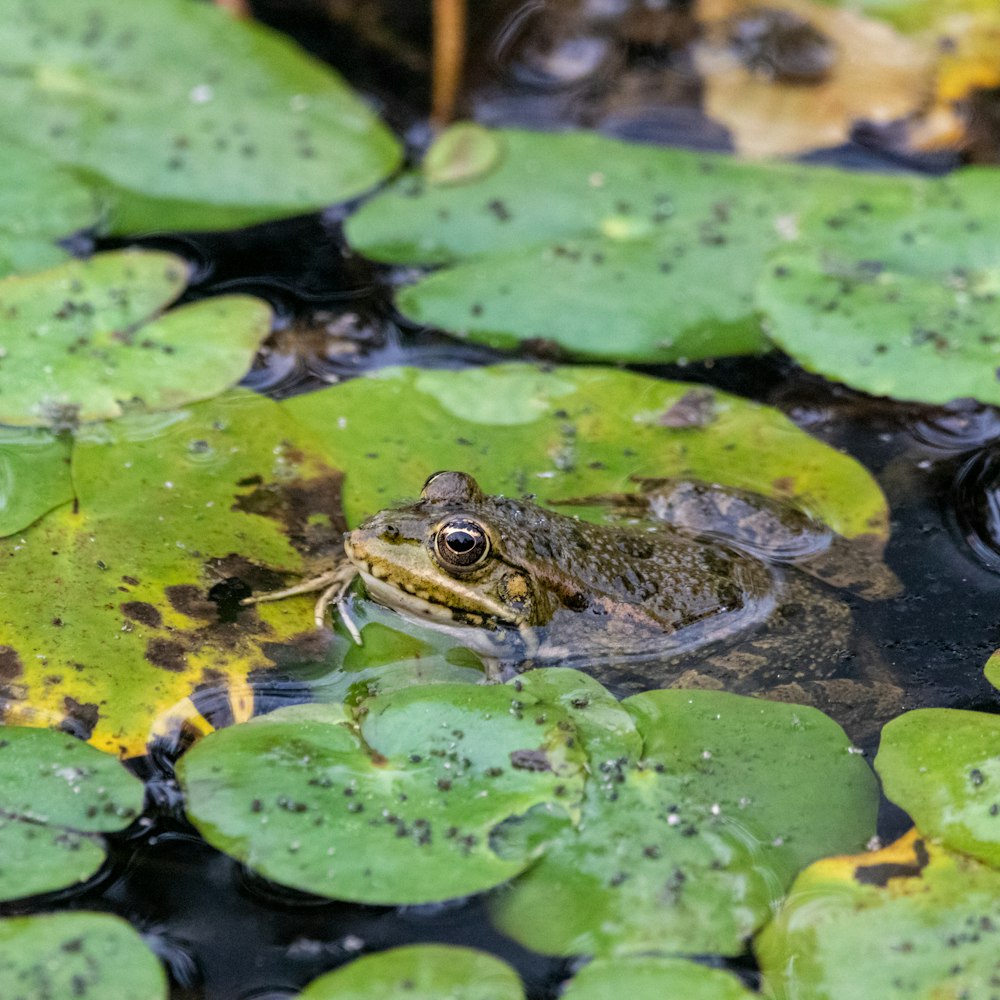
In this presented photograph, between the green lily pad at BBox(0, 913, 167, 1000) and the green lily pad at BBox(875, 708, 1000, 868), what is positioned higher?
the green lily pad at BBox(875, 708, 1000, 868)

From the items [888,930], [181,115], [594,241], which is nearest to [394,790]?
[888,930]

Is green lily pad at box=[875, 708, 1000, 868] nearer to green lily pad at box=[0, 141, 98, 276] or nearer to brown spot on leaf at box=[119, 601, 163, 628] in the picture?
brown spot on leaf at box=[119, 601, 163, 628]

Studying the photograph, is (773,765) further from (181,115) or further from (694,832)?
(181,115)

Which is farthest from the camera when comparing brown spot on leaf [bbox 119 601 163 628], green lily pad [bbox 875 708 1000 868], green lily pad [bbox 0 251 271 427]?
green lily pad [bbox 0 251 271 427]

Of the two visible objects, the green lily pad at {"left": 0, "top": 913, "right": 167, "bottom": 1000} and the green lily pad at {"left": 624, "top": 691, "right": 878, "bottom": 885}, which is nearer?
the green lily pad at {"left": 0, "top": 913, "right": 167, "bottom": 1000}

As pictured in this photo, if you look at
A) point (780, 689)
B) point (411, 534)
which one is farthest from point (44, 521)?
point (780, 689)

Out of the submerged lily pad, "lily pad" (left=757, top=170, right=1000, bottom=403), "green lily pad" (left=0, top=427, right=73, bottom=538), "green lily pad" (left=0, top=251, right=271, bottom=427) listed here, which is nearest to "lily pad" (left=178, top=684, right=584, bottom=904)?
the submerged lily pad

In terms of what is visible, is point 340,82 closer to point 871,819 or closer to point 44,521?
point 44,521
